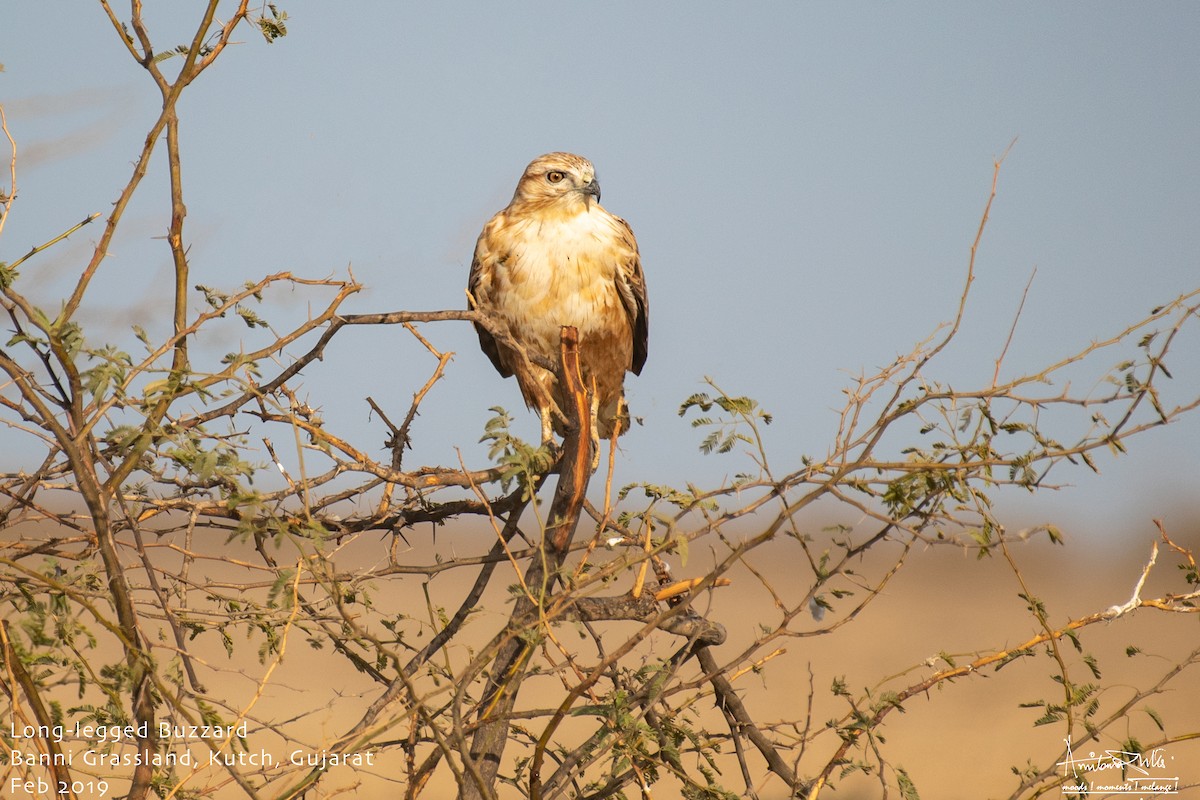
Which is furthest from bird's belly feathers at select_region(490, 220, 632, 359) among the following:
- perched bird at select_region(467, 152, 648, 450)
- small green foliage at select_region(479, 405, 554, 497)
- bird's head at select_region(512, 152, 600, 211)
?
small green foliage at select_region(479, 405, 554, 497)

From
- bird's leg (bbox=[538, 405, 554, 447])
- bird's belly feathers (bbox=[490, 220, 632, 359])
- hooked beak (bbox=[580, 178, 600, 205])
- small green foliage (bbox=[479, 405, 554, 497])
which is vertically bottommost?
small green foliage (bbox=[479, 405, 554, 497])

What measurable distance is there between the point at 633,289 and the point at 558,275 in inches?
16.7

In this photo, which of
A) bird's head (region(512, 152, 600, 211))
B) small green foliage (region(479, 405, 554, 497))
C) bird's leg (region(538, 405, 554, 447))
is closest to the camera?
small green foliage (region(479, 405, 554, 497))

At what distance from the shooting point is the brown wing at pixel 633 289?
4943mm

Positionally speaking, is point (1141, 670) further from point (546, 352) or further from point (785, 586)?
point (546, 352)

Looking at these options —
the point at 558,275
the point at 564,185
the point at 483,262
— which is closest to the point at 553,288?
the point at 558,275

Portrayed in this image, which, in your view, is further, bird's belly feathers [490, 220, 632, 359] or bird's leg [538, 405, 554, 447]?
bird's belly feathers [490, 220, 632, 359]

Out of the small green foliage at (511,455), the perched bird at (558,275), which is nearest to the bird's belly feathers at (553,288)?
the perched bird at (558,275)

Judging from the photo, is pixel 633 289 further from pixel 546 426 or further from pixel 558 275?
pixel 546 426

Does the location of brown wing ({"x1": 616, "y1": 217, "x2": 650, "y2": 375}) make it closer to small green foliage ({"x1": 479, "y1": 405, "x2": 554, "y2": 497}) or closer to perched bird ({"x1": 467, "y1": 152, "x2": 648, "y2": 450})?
perched bird ({"x1": 467, "y1": 152, "x2": 648, "y2": 450})

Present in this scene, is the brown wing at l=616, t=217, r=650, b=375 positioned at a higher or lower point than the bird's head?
lower

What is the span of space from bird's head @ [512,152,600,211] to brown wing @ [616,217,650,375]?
22 centimetres

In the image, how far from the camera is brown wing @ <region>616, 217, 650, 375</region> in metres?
4.94

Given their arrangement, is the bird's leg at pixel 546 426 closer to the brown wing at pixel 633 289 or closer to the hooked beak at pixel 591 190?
the brown wing at pixel 633 289
